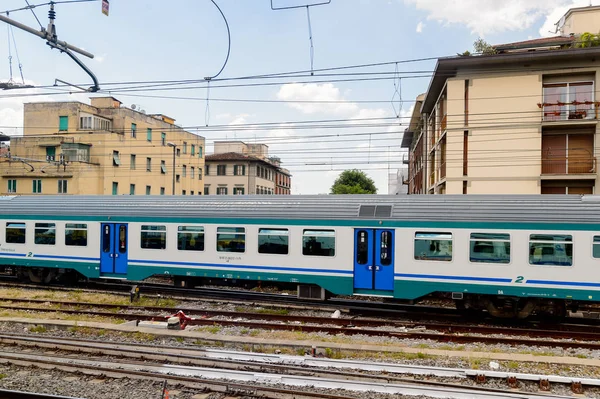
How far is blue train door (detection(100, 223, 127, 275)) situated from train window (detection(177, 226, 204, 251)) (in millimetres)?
2235

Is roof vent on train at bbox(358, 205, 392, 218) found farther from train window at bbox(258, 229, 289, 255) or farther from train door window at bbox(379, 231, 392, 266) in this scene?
train window at bbox(258, 229, 289, 255)

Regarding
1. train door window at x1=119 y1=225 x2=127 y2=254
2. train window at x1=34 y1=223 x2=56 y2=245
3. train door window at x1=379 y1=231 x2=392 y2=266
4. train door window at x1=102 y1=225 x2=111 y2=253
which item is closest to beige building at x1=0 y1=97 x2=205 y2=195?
train window at x1=34 y1=223 x2=56 y2=245

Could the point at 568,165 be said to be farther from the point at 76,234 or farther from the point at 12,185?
the point at 12,185

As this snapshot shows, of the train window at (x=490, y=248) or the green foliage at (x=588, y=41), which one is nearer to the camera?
the train window at (x=490, y=248)

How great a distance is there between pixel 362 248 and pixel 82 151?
35.8m

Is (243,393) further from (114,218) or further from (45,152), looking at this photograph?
(45,152)

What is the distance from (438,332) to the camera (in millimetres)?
11742

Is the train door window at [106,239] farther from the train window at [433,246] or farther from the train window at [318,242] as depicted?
the train window at [433,246]

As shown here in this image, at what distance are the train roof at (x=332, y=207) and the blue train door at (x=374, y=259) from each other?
54 cm

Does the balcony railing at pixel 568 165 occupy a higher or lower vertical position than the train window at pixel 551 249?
higher

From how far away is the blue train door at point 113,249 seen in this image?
16422 millimetres

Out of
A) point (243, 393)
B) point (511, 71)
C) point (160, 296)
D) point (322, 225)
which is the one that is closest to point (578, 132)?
point (511, 71)

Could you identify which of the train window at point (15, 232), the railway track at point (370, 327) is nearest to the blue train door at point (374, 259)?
the railway track at point (370, 327)

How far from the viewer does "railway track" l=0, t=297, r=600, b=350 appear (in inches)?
432
